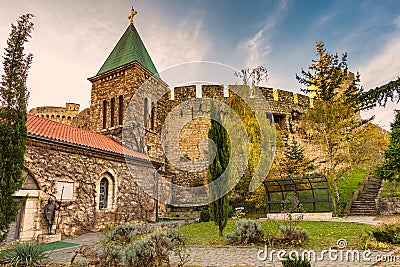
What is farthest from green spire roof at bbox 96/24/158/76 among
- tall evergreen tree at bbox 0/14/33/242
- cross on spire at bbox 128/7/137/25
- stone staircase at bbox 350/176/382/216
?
stone staircase at bbox 350/176/382/216

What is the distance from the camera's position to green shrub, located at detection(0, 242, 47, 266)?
463 centimetres

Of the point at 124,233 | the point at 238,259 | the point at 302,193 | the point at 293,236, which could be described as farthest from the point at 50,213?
the point at 302,193

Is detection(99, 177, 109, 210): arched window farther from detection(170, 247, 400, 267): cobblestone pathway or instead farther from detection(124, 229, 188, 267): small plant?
detection(124, 229, 188, 267): small plant

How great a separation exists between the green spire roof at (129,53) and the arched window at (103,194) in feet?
27.0

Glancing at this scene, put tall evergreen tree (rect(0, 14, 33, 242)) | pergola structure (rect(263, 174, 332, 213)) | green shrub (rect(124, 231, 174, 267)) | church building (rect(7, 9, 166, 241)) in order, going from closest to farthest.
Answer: green shrub (rect(124, 231, 174, 267)) < tall evergreen tree (rect(0, 14, 33, 242)) < church building (rect(7, 9, 166, 241)) < pergola structure (rect(263, 174, 332, 213))

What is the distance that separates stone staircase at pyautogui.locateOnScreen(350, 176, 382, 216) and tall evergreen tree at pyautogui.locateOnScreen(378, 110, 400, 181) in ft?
9.37

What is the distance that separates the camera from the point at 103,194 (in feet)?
37.3

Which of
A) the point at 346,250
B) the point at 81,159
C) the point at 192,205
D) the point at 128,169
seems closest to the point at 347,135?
the point at 192,205

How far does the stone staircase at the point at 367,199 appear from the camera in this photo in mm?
14234

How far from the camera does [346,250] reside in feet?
20.2

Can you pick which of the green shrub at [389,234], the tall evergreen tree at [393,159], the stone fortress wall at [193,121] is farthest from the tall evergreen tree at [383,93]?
the stone fortress wall at [193,121]

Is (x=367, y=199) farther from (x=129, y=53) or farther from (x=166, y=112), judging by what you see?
(x=129, y=53)

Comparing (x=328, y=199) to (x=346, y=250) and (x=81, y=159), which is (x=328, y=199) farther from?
(x=81, y=159)

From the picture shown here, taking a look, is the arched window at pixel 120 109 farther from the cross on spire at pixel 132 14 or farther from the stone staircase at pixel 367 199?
the stone staircase at pixel 367 199
